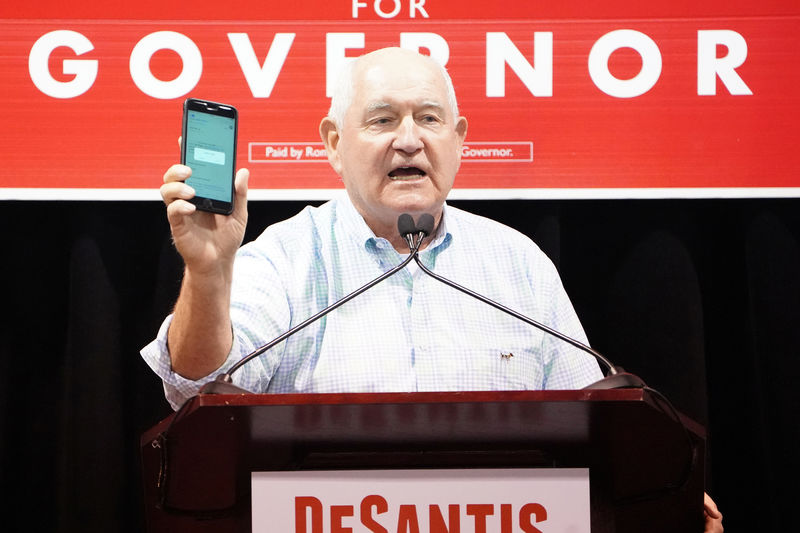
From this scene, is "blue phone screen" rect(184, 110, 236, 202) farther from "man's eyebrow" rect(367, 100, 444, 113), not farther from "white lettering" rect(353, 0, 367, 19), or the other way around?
"white lettering" rect(353, 0, 367, 19)

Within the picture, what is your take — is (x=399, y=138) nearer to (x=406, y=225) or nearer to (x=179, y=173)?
(x=406, y=225)

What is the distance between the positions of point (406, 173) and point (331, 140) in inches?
11.1

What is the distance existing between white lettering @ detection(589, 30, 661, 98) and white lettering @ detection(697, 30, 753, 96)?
12 centimetres

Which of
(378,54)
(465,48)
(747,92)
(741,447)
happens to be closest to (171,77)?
(378,54)

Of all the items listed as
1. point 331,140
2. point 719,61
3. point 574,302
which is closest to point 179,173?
point 331,140

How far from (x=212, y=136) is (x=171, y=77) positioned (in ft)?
3.19

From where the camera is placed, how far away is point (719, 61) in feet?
7.81

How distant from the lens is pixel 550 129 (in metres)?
2.37

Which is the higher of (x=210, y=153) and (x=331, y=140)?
(x=331, y=140)

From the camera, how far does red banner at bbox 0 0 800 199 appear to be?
7.68ft

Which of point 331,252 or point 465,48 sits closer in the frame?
point 331,252

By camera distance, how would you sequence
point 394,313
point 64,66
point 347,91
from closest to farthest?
point 394,313 < point 347,91 < point 64,66

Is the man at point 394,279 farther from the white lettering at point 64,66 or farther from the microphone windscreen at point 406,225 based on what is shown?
the white lettering at point 64,66

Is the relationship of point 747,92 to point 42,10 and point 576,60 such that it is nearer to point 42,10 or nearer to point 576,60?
point 576,60
